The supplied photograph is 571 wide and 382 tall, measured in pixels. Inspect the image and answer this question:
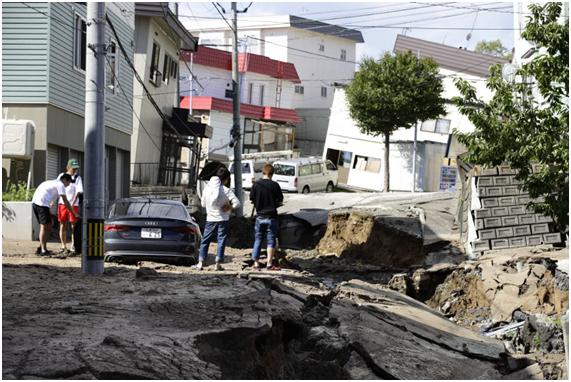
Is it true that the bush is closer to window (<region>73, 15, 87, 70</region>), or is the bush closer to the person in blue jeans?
window (<region>73, 15, 87, 70</region>)

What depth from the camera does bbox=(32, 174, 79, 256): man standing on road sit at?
1527 centimetres

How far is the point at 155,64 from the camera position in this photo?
32688mm

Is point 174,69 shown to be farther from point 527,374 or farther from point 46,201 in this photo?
point 527,374

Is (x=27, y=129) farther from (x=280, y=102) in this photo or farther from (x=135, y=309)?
(x=280, y=102)

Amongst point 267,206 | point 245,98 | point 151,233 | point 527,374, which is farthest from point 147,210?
point 245,98

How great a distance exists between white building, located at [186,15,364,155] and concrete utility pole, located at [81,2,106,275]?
49067 mm

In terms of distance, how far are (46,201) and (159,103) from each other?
18784 mm

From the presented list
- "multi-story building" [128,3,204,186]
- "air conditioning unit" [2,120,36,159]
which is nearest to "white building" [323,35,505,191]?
"multi-story building" [128,3,204,186]

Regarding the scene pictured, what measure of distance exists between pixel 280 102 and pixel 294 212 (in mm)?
34061

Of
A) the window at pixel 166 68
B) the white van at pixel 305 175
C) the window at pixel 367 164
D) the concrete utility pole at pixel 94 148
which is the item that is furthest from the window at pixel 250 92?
the concrete utility pole at pixel 94 148

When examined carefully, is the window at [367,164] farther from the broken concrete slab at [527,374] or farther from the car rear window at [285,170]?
the broken concrete slab at [527,374]

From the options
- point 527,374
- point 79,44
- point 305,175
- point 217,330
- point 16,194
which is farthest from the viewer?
point 305,175

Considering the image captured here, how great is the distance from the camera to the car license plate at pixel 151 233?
15.5 metres

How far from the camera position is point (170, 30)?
1350 inches
